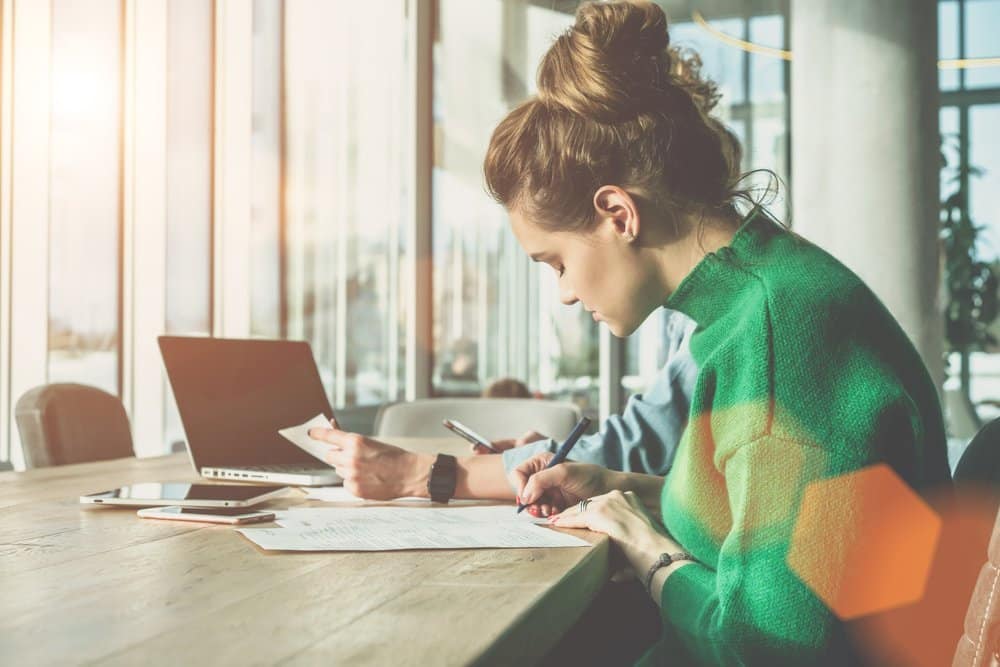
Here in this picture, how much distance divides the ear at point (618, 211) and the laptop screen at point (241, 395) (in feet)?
2.91

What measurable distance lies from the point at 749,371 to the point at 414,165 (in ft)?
15.3

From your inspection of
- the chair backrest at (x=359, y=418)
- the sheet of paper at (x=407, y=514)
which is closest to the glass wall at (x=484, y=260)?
the chair backrest at (x=359, y=418)

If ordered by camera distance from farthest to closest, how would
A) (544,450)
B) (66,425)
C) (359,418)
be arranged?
1. (359,418)
2. (66,425)
3. (544,450)

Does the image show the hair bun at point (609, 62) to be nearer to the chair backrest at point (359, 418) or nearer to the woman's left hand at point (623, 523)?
the woman's left hand at point (623, 523)

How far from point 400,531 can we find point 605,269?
1.47ft

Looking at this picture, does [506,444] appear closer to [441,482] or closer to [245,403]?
[441,482]

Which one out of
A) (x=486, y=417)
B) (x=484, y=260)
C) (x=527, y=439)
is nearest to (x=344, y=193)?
(x=484, y=260)

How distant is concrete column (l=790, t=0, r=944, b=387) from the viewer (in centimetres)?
397

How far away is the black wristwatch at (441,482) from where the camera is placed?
155cm

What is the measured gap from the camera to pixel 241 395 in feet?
6.19

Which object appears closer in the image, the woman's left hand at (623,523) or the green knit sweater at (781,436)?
the green knit sweater at (781,436)

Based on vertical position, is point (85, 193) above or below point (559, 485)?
above

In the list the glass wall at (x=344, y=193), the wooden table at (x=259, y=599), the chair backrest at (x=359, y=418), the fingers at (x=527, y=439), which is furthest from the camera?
the chair backrest at (x=359, y=418)

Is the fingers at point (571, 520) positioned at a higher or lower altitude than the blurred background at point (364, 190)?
lower
